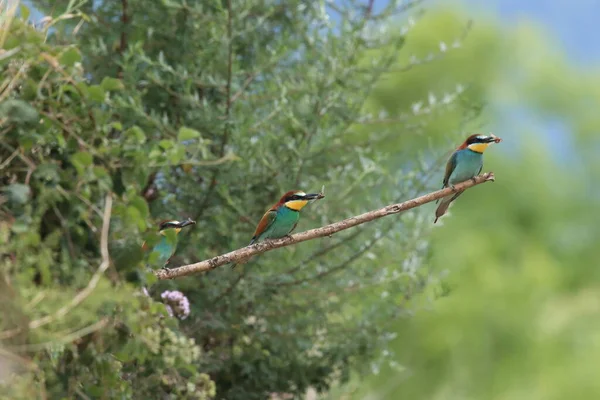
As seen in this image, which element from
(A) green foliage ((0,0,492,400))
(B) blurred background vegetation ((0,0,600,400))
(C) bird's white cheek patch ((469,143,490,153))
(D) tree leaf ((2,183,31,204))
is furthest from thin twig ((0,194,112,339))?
(C) bird's white cheek patch ((469,143,490,153))

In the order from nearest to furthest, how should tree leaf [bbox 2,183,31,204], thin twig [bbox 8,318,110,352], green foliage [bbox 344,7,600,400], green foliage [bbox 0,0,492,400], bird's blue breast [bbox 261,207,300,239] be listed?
thin twig [bbox 8,318,110,352] → tree leaf [bbox 2,183,31,204] → bird's blue breast [bbox 261,207,300,239] → green foliage [bbox 0,0,492,400] → green foliage [bbox 344,7,600,400]

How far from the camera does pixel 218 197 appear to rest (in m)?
4.09

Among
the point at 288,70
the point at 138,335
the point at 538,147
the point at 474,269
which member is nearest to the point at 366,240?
the point at 288,70

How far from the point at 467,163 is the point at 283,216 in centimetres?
75

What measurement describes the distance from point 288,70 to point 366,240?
0.95 meters

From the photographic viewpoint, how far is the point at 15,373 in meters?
1.66

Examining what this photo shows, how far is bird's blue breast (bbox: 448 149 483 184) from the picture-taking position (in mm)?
3547

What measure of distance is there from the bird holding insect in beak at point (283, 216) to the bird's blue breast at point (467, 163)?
24.3 inches

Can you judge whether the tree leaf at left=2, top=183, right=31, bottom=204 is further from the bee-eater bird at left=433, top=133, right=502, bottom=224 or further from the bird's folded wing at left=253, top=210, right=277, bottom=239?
the bee-eater bird at left=433, top=133, right=502, bottom=224

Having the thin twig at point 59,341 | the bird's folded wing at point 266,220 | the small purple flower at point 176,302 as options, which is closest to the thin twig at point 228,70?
the bird's folded wing at point 266,220

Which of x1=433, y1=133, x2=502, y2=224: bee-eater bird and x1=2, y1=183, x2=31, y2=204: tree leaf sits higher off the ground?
x1=2, y1=183, x2=31, y2=204: tree leaf

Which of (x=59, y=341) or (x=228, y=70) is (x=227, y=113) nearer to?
(x=228, y=70)

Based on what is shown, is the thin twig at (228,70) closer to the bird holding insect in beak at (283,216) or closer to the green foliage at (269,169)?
the green foliage at (269,169)

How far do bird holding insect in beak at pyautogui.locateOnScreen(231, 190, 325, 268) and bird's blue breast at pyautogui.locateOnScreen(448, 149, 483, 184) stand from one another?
0.62 meters
